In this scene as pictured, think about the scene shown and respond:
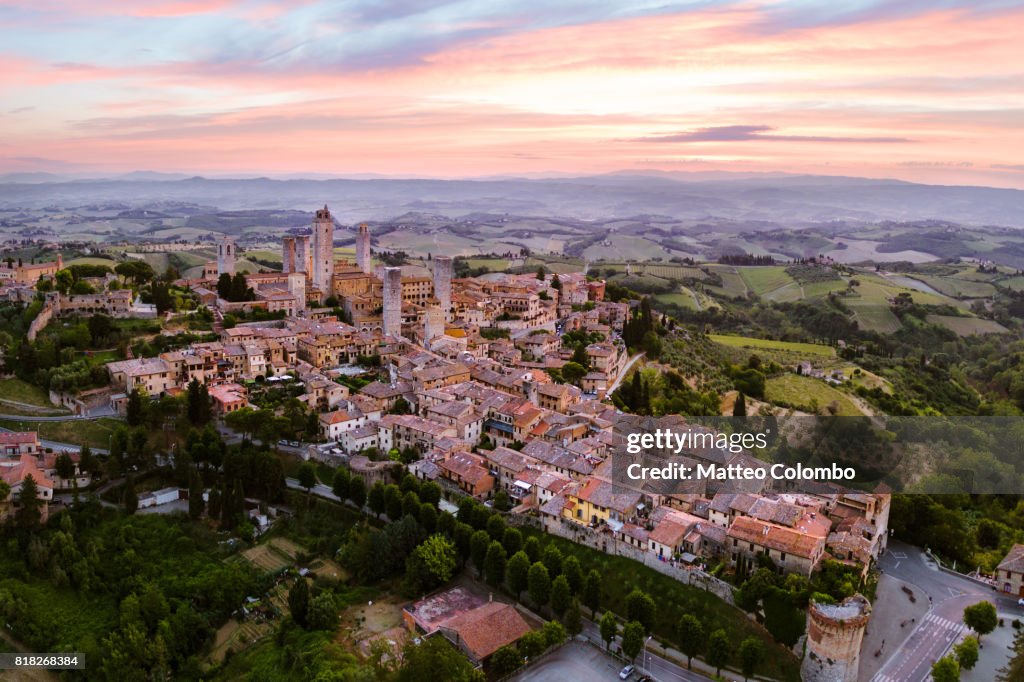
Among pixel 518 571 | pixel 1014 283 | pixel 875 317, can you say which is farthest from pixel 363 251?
pixel 1014 283

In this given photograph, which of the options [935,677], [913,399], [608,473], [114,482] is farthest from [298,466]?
[913,399]

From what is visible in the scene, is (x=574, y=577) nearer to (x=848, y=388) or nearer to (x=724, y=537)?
(x=724, y=537)

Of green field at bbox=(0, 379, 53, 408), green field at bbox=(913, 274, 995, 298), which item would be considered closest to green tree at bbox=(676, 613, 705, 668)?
green field at bbox=(0, 379, 53, 408)

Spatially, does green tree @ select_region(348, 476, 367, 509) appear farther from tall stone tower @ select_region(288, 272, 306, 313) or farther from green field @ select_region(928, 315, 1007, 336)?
green field @ select_region(928, 315, 1007, 336)

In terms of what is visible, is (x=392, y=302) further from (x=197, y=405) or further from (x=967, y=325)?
(x=967, y=325)

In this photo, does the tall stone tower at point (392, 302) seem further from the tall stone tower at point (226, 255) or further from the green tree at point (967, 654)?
the green tree at point (967, 654)
